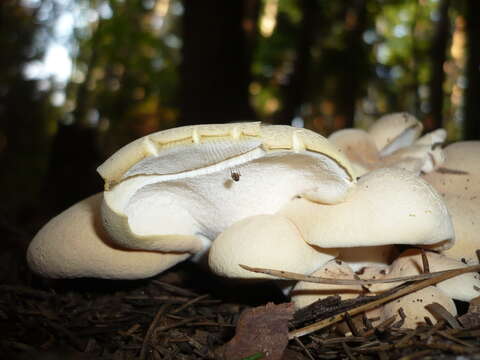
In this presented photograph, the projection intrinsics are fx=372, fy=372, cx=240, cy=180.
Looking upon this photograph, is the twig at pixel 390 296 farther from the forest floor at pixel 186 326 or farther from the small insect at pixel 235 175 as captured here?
the small insect at pixel 235 175

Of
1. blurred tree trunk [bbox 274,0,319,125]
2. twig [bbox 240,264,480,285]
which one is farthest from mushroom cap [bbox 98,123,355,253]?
blurred tree trunk [bbox 274,0,319,125]

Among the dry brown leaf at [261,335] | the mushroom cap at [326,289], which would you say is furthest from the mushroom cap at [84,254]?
the mushroom cap at [326,289]

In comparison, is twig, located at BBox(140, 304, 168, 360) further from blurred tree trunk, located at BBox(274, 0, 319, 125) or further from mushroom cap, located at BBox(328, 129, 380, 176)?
blurred tree trunk, located at BBox(274, 0, 319, 125)

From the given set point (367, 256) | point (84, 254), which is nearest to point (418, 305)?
point (367, 256)

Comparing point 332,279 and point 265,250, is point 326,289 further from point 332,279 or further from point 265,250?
point 265,250

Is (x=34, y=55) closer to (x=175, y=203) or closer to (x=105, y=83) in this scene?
(x=105, y=83)

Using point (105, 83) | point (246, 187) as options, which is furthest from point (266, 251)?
point (105, 83)
